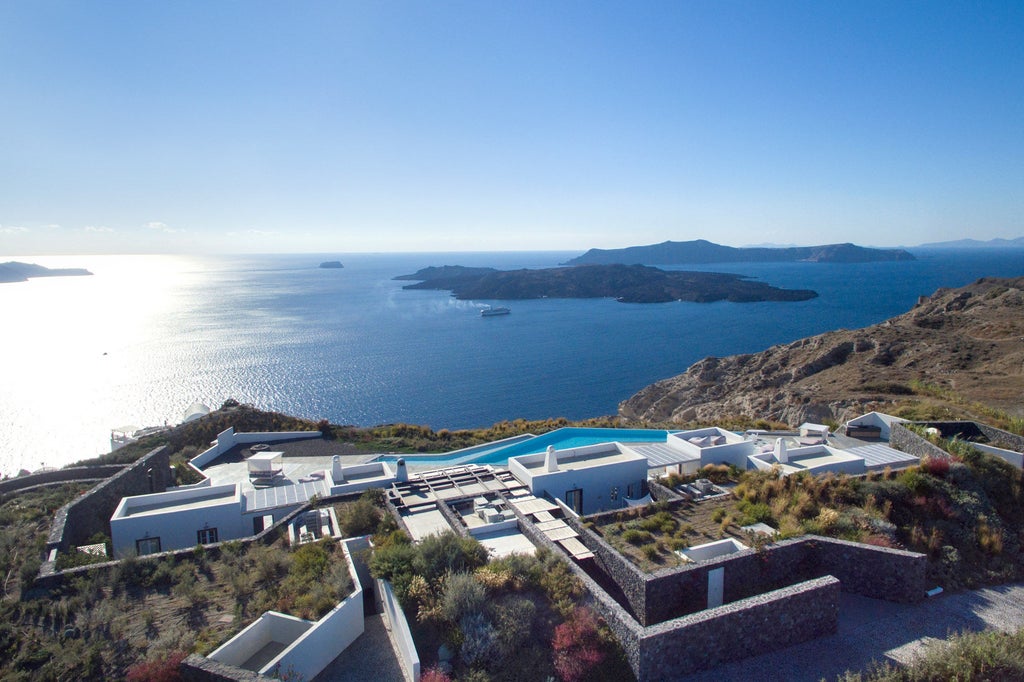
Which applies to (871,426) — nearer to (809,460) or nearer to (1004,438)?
(1004,438)

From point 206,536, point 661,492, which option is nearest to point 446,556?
point 206,536

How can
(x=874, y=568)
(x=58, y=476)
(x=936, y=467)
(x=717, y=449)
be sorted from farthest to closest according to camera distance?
(x=58, y=476) → (x=717, y=449) → (x=936, y=467) → (x=874, y=568)

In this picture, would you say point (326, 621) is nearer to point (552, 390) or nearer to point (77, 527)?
point (77, 527)

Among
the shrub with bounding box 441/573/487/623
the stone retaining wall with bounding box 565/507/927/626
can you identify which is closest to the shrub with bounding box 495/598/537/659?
the shrub with bounding box 441/573/487/623

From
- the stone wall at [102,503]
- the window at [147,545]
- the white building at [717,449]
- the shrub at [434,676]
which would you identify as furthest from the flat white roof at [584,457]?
the stone wall at [102,503]

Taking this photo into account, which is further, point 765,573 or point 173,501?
point 173,501

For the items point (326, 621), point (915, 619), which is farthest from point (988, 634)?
point (326, 621)
